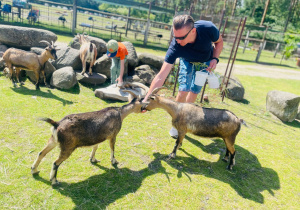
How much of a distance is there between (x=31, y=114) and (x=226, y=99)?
647 centimetres

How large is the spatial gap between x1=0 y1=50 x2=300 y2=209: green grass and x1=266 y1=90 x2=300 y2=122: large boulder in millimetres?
1331

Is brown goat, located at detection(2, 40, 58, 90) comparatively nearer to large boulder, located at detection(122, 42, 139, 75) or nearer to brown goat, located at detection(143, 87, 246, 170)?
large boulder, located at detection(122, 42, 139, 75)

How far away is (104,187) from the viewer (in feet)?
10.9

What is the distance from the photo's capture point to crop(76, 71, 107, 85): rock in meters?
7.14

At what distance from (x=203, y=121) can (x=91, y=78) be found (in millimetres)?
4409

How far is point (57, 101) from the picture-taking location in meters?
5.88

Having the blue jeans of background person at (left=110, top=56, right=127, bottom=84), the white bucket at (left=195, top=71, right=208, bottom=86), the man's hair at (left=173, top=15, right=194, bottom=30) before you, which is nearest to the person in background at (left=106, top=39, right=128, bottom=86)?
the blue jeans of background person at (left=110, top=56, right=127, bottom=84)

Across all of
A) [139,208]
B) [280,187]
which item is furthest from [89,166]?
[280,187]

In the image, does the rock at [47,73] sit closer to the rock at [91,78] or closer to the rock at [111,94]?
the rock at [91,78]

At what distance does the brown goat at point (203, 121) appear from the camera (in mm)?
4027

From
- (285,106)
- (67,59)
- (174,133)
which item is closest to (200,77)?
(174,133)

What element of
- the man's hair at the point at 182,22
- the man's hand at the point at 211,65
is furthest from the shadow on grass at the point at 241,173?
the man's hair at the point at 182,22

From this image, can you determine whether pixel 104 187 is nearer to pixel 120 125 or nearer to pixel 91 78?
pixel 120 125

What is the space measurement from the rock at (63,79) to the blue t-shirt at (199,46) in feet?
11.5
